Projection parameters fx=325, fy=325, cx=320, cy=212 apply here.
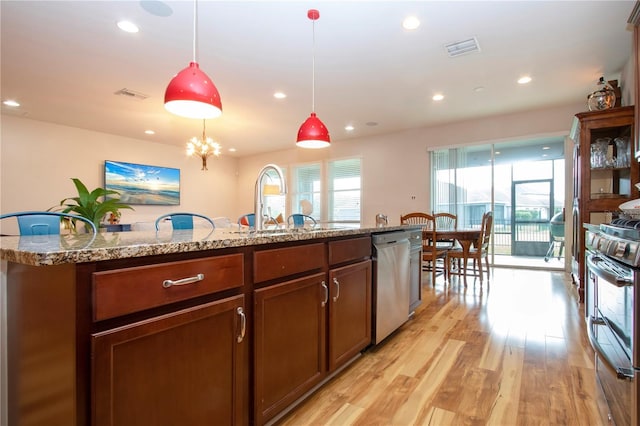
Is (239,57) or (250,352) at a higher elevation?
(239,57)

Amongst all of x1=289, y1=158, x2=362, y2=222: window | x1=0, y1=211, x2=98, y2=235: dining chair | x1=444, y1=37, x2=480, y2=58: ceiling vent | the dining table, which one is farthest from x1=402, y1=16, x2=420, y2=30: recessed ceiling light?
x1=289, y1=158, x2=362, y2=222: window

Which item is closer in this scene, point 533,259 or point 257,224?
point 257,224

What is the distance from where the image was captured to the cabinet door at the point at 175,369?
85 centimetres

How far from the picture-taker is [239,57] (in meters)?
3.39

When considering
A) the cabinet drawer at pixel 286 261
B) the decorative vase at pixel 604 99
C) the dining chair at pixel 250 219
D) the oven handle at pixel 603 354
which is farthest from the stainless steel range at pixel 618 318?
the decorative vase at pixel 604 99

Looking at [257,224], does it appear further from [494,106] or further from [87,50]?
[494,106]

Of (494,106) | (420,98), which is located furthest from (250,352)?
(494,106)

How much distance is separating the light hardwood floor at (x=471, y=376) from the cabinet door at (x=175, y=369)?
51 cm

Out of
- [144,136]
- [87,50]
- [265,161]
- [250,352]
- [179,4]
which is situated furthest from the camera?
[265,161]

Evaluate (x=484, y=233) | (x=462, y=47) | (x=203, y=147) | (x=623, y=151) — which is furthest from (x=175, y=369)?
(x=203, y=147)

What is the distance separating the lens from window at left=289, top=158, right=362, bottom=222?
720 centimetres

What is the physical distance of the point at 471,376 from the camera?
1.89 meters

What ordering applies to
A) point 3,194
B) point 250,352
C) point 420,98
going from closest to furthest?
point 250,352, point 420,98, point 3,194

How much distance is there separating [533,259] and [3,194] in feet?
30.8
